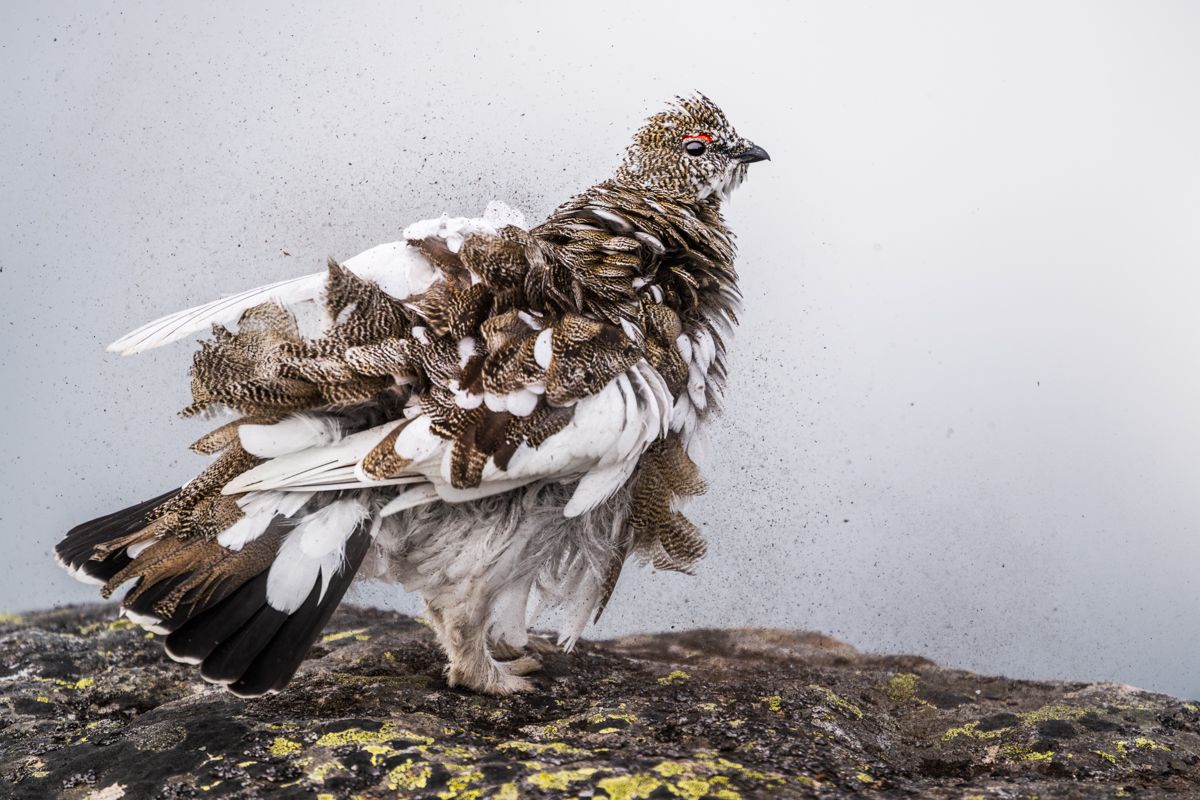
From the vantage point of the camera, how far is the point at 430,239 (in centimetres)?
417

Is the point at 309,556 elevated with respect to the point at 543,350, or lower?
lower

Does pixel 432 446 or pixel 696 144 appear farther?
pixel 696 144

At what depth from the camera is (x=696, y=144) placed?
5203 mm

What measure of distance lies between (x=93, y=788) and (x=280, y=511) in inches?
40.9

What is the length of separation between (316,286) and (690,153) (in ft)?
6.77

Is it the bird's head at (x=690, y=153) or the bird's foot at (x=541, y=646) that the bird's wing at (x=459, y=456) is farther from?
the bird's head at (x=690, y=153)

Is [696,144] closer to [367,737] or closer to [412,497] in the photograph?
[412,497]

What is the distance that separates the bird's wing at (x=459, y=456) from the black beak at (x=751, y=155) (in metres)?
1.79

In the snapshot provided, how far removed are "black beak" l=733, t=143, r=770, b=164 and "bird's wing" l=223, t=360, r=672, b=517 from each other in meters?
1.79

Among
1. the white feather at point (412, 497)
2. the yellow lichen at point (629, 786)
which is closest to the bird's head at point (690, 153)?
the white feather at point (412, 497)

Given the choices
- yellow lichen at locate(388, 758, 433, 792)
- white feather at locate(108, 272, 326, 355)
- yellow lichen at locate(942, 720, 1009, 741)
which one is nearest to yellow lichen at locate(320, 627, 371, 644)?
white feather at locate(108, 272, 326, 355)

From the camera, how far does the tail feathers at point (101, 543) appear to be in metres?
3.98

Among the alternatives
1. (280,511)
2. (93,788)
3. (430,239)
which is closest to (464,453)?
(280,511)

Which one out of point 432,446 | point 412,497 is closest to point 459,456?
point 432,446
